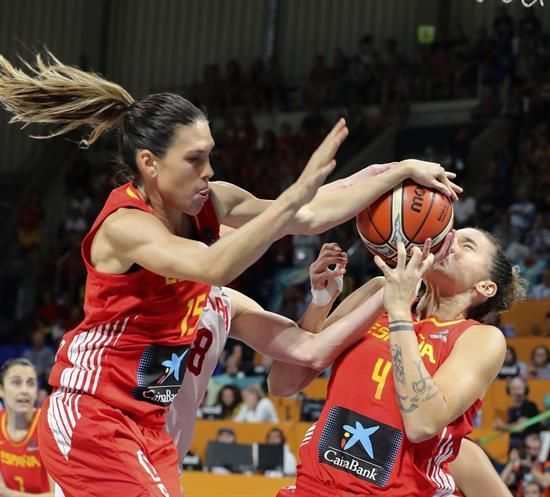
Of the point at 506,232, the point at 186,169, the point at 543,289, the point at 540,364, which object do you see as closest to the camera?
the point at 186,169

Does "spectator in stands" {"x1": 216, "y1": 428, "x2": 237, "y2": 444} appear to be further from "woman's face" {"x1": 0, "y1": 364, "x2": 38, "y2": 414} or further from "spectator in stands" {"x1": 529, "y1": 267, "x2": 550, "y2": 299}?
"spectator in stands" {"x1": 529, "y1": 267, "x2": 550, "y2": 299}

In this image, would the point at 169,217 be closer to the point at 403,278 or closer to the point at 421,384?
the point at 403,278

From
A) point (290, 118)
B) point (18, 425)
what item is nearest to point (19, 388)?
point (18, 425)

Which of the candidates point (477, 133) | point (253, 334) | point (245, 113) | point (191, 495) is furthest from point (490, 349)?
point (245, 113)

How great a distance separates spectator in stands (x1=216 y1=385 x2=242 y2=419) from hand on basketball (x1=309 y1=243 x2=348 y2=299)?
20.6ft

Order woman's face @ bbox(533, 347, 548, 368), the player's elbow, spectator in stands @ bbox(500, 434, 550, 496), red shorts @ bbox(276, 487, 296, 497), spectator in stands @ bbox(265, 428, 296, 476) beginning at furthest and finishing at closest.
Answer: woman's face @ bbox(533, 347, 548, 368)
spectator in stands @ bbox(265, 428, 296, 476)
spectator in stands @ bbox(500, 434, 550, 496)
the player's elbow
red shorts @ bbox(276, 487, 296, 497)

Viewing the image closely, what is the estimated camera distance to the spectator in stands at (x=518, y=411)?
825cm

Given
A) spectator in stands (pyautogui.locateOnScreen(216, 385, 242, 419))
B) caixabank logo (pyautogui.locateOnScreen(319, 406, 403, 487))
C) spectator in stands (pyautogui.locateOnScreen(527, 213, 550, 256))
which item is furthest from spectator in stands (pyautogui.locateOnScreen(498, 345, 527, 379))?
caixabank logo (pyautogui.locateOnScreen(319, 406, 403, 487))

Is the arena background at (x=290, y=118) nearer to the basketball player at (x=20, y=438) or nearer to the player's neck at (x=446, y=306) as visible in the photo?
the basketball player at (x=20, y=438)

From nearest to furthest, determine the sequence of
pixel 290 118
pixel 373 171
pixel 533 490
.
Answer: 1. pixel 373 171
2. pixel 533 490
3. pixel 290 118

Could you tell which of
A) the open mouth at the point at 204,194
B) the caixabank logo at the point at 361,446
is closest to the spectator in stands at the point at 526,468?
the caixabank logo at the point at 361,446

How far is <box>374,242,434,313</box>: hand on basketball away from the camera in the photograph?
3299mm

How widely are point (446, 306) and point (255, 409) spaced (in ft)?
20.6

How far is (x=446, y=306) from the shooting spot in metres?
3.74
